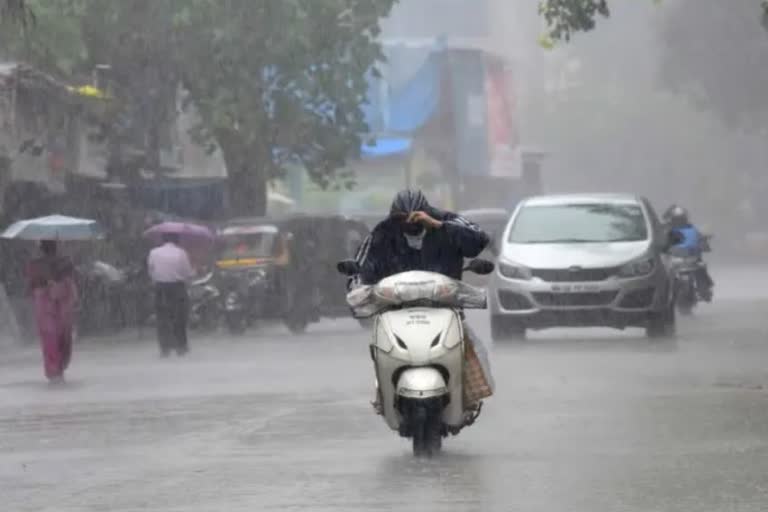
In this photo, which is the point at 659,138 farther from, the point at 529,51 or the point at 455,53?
the point at 455,53

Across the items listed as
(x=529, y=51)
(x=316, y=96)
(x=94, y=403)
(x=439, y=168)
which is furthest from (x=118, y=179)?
(x=529, y=51)

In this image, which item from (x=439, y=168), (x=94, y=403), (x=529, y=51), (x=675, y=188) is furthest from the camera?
(x=529, y=51)

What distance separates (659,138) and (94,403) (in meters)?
87.9

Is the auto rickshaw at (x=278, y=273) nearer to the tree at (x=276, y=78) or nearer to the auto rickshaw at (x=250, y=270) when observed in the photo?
the auto rickshaw at (x=250, y=270)

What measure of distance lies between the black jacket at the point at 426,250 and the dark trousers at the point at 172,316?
52.2 feet

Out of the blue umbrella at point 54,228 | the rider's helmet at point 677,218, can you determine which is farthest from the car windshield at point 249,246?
the blue umbrella at point 54,228

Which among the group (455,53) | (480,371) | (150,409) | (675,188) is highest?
(480,371)

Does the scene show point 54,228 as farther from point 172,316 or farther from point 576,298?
point 576,298

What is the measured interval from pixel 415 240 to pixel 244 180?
3377 cm

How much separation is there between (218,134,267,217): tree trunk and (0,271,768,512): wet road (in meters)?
20.9

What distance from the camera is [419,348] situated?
12625 millimetres

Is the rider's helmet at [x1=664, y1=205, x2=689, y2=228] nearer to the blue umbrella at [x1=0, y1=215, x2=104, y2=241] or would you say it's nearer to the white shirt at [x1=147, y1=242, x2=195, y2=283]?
the white shirt at [x1=147, y1=242, x2=195, y2=283]

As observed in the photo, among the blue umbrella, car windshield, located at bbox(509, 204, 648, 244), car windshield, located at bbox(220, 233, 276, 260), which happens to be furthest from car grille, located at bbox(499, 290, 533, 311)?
car windshield, located at bbox(220, 233, 276, 260)

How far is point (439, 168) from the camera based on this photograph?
77.6 meters
